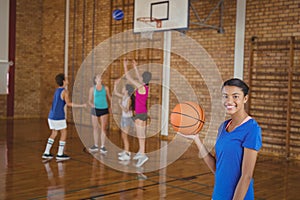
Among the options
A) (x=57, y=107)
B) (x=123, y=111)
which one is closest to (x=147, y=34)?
(x=123, y=111)

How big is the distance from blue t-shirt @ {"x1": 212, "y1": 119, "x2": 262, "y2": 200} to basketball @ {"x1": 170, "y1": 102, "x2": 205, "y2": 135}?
346 mm

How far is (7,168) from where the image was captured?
591 cm

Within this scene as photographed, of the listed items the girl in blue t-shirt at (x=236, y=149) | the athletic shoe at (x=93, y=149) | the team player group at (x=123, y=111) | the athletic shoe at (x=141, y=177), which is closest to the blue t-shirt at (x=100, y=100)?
the team player group at (x=123, y=111)

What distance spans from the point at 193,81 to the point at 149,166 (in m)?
3.25

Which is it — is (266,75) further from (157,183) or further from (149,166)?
(157,183)

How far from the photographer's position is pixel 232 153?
208cm

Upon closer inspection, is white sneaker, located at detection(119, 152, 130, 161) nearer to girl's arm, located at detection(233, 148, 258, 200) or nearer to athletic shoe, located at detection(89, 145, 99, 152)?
athletic shoe, located at detection(89, 145, 99, 152)

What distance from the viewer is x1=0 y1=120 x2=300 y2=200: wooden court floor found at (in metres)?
4.70

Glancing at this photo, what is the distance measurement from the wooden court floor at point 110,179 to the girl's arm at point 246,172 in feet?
8.59

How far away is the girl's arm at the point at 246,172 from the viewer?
2.02 m

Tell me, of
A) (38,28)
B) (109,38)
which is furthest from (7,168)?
(38,28)

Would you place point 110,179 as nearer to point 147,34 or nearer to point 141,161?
point 141,161

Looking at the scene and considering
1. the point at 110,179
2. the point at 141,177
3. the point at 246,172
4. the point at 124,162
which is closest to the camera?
the point at 246,172

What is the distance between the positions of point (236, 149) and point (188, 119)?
1.88 feet
